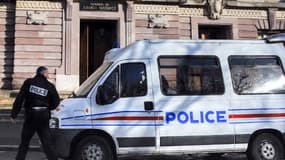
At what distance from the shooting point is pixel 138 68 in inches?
347

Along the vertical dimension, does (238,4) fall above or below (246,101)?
above

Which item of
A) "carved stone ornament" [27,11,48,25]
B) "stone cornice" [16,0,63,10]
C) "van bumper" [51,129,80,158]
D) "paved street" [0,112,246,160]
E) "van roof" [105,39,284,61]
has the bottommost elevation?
"paved street" [0,112,246,160]

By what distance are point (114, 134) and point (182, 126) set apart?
1325mm

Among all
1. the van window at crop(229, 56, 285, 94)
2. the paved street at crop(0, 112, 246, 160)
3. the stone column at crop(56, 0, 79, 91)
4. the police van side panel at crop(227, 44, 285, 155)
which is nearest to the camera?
the police van side panel at crop(227, 44, 285, 155)

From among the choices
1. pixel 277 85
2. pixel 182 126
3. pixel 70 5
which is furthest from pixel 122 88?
pixel 70 5

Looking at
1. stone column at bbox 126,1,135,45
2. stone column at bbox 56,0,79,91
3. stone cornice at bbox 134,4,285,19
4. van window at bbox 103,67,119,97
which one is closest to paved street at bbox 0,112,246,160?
van window at bbox 103,67,119,97

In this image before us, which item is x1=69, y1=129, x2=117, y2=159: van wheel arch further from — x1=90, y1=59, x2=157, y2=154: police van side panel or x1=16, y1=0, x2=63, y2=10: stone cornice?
x1=16, y1=0, x2=63, y2=10: stone cornice

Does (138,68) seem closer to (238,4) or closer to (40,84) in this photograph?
(40,84)

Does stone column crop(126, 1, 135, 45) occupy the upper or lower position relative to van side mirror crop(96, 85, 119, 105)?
upper

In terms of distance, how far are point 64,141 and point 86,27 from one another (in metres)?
13.9

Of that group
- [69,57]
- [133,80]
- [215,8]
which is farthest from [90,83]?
[215,8]

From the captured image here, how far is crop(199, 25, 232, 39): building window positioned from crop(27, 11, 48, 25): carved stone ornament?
7952 millimetres

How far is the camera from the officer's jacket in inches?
333

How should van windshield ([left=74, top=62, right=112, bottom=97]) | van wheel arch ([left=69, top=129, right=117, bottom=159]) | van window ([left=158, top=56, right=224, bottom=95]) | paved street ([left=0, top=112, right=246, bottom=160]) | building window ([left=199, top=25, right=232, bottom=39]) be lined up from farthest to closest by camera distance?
building window ([left=199, top=25, right=232, bottom=39]) < paved street ([left=0, top=112, right=246, bottom=160]) < van window ([left=158, top=56, right=224, bottom=95]) < van windshield ([left=74, top=62, right=112, bottom=97]) < van wheel arch ([left=69, top=129, right=117, bottom=159])
